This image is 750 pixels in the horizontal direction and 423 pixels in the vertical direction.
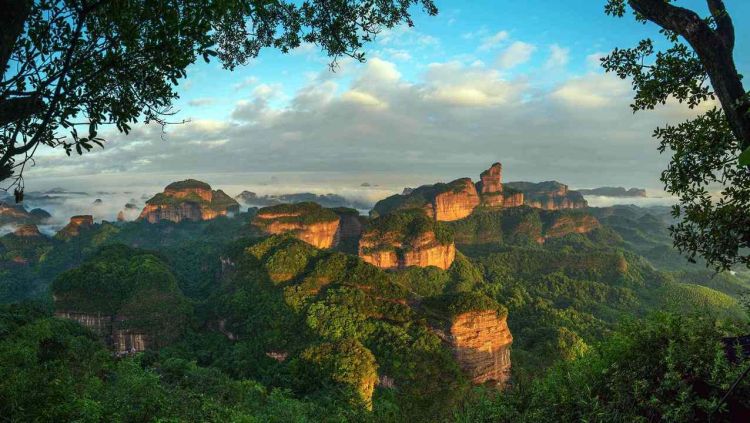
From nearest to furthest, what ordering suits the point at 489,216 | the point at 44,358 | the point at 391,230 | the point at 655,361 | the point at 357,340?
the point at 655,361
the point at 44,358
the point at 357,340
the point at 391,230
the point at 489,216

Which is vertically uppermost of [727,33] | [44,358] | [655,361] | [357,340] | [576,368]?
[727,33]

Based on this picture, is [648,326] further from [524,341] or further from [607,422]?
[524,341]

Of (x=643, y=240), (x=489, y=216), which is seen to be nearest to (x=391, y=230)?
(x=489, y=216)

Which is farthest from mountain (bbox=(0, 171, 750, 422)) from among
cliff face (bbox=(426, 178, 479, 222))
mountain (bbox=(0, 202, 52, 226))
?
mountain (bbox=(0, 202, 52, 226))

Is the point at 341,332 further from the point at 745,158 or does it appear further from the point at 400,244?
the point at 745,158

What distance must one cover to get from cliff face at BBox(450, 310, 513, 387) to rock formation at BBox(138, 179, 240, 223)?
430 ft

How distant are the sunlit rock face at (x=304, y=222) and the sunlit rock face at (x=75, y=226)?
239ft

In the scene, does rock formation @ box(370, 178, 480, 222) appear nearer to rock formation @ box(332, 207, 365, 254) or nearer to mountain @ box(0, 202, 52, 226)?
rock formation @ box(332, 207, 365, 254)

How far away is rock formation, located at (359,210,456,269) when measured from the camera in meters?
83.5

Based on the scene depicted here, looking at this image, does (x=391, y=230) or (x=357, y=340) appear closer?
(x=357, y=340)

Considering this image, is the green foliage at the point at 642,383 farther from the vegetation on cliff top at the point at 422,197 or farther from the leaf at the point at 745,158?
the vegetation on cliff top at the point at 422,197

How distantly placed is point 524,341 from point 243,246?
5062 centimetres

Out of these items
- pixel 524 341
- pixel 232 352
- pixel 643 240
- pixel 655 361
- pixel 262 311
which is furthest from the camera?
pixel 643 240

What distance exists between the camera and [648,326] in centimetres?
742
